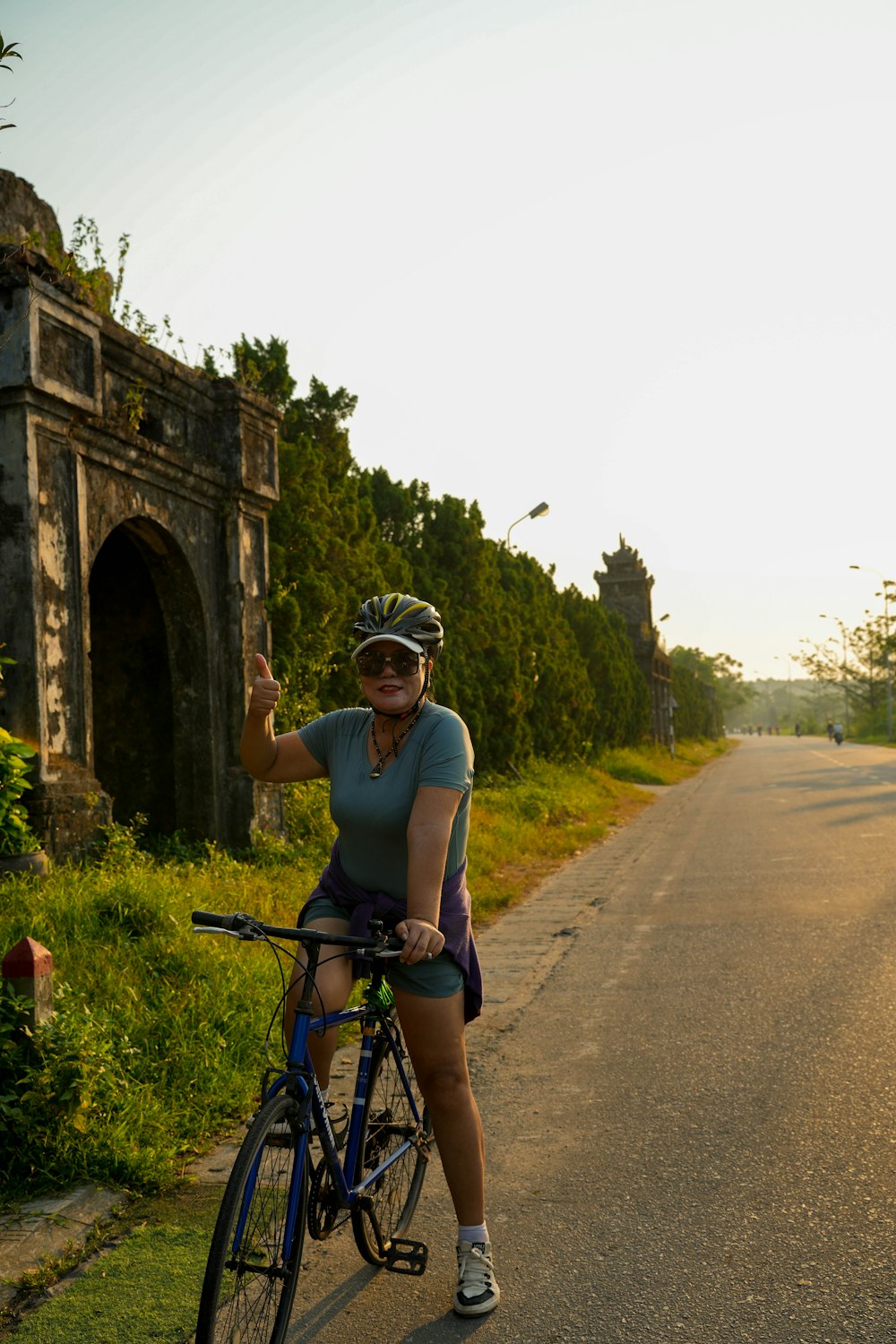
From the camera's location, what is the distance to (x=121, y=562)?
10305mm

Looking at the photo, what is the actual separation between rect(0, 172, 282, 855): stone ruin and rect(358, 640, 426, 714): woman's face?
4719 mm

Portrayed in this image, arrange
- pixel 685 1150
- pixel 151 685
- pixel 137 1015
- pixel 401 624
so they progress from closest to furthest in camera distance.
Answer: pixel 401 624
pixel 685 1150
pixel 137 1015
pixel 151 685

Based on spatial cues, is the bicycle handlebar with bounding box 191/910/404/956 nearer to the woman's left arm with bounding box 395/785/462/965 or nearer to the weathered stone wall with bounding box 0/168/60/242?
the woman's left arm with bounding box 395/785/462/965

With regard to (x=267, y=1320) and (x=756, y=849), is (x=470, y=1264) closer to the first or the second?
(x=267, y=1320)

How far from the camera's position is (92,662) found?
1057 centimetres

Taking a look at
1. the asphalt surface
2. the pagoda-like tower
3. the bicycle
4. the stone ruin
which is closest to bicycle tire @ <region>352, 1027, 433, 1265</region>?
the bicycle

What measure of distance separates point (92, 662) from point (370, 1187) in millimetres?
7851

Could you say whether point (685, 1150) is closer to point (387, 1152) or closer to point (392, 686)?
point (387, 1152)

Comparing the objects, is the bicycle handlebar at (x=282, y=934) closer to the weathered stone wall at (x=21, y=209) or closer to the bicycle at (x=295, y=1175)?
the bicycle at (x=295, y=1175)

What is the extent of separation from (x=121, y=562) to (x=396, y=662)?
7.52 metres

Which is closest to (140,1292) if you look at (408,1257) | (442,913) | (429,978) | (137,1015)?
(408,1257)

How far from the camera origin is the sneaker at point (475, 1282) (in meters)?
3.33

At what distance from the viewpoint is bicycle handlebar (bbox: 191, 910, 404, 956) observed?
2.79m

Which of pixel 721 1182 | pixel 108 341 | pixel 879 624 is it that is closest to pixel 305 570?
pixel 108 341
